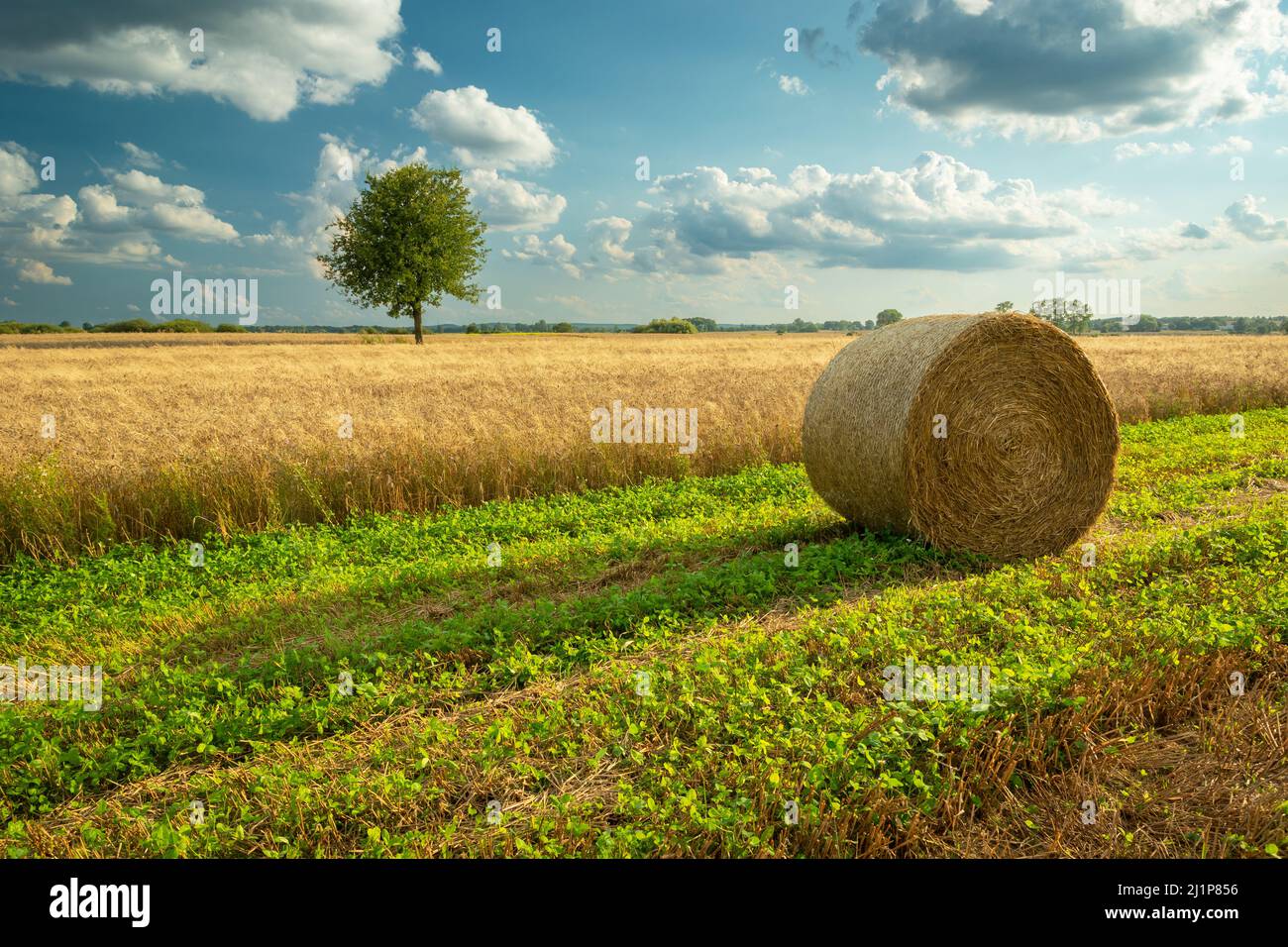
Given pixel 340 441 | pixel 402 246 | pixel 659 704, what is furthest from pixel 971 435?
pixel 402 246

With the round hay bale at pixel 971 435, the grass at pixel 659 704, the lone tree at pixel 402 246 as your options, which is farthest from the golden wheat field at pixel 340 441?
the lone tree at pixel 402 246

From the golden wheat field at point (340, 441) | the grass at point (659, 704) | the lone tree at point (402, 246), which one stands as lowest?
the grass at point (659, 704)

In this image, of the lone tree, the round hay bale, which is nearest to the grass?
the round hay bale

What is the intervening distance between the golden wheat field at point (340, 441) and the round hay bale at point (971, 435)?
12.3ft

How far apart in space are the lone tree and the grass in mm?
51924

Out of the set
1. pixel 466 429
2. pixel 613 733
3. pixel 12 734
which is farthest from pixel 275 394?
pixel 613 733

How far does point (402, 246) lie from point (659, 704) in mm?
57341

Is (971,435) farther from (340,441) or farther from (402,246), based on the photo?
(402,246)

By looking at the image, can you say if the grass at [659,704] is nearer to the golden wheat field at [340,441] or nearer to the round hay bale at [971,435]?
the round hay bale at [971,435]

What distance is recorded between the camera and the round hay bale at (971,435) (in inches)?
344

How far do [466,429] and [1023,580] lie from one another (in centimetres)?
834
